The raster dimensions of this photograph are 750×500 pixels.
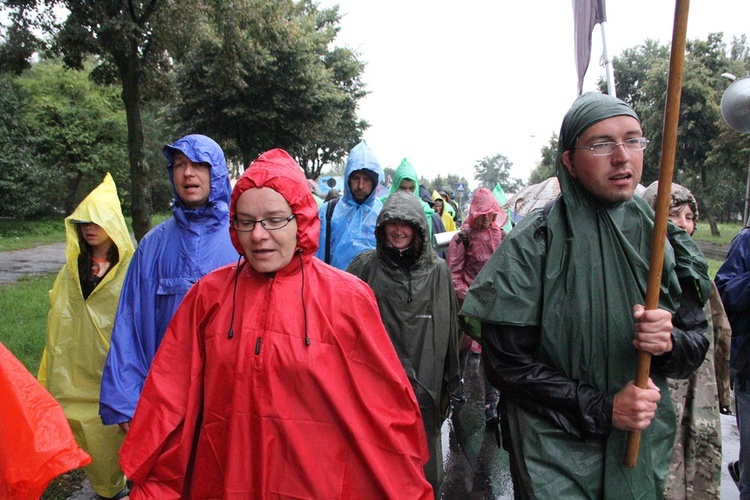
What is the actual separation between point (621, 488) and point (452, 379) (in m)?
1.68

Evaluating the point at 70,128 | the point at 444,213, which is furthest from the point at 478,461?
the point at 70,128

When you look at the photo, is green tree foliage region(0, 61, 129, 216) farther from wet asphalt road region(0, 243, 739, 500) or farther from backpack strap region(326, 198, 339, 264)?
wet asphalt road region(0, 243, 739, 500)

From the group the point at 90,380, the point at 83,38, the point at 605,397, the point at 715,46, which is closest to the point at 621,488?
the point at 605,397

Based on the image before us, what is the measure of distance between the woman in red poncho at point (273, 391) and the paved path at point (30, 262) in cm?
1197

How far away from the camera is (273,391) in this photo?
196 centimetres

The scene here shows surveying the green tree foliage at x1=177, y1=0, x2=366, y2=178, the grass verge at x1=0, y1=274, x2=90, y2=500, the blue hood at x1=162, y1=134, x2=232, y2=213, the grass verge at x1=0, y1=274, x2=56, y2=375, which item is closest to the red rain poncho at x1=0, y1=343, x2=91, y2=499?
the blue hood at x1=162, y1=134, x2=232, y2=213

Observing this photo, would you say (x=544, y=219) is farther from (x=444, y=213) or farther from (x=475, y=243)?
(x=444, y=213)

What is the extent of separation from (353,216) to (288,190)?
2465 mm

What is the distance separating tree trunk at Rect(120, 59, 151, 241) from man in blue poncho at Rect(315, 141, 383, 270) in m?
7.10

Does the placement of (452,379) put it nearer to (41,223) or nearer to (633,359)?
(633,359)

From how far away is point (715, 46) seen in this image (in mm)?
29469

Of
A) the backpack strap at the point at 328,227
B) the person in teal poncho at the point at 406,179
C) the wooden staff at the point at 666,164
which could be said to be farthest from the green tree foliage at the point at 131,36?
the wooden staff at the point at 666,164

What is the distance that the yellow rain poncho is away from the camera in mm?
3619

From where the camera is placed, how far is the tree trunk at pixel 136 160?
10.7 m
